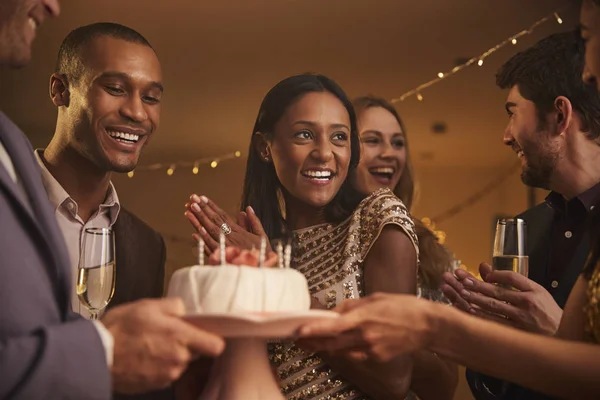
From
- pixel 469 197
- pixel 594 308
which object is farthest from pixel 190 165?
pixel 594 308

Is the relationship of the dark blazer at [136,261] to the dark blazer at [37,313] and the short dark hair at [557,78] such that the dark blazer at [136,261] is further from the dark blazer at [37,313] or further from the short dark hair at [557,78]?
the short dark hair at [557,78]

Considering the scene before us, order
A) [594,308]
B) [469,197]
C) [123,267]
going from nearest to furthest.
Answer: [594,308] < [123,267] < [469,197]

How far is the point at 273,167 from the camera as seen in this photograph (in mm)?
2809

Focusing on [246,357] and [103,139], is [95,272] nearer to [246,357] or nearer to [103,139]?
[246,357]

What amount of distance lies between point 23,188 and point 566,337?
1.29 meters

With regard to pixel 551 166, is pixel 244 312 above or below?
below

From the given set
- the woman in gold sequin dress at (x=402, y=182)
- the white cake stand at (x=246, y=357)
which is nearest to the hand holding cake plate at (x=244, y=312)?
the white cake stand at (x=246, y=357)

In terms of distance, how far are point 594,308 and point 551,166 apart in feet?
3.72

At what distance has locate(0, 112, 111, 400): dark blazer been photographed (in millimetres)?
1404

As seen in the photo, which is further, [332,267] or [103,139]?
[103,139]

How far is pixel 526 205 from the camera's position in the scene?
3842 mm

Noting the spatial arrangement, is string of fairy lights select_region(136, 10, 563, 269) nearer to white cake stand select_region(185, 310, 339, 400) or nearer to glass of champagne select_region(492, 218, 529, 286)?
glass of champagne select_region(492, 218, 529, 286)

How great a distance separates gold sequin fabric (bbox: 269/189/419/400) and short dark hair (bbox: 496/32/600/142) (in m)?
0.80

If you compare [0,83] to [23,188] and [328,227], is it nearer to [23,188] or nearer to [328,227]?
[328,227]
